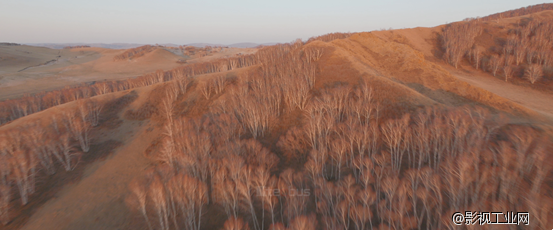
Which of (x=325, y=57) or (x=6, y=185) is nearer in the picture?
(x=6, y=185)

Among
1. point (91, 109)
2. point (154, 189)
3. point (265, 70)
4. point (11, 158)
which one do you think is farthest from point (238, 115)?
point (91, 109)

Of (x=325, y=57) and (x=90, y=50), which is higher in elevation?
(x=90, y=50)

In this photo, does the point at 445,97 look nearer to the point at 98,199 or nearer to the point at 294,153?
the point at 294,153

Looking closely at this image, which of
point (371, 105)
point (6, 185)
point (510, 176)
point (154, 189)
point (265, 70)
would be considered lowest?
point (6, 185)

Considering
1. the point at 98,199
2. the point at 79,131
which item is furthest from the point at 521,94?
the point at 79,131

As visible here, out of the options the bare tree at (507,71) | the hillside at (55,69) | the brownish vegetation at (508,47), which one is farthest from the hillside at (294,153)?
the hillside at (55,69)

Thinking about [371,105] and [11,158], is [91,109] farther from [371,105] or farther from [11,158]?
[371,105]

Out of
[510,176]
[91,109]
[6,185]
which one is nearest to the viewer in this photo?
[510,176]
